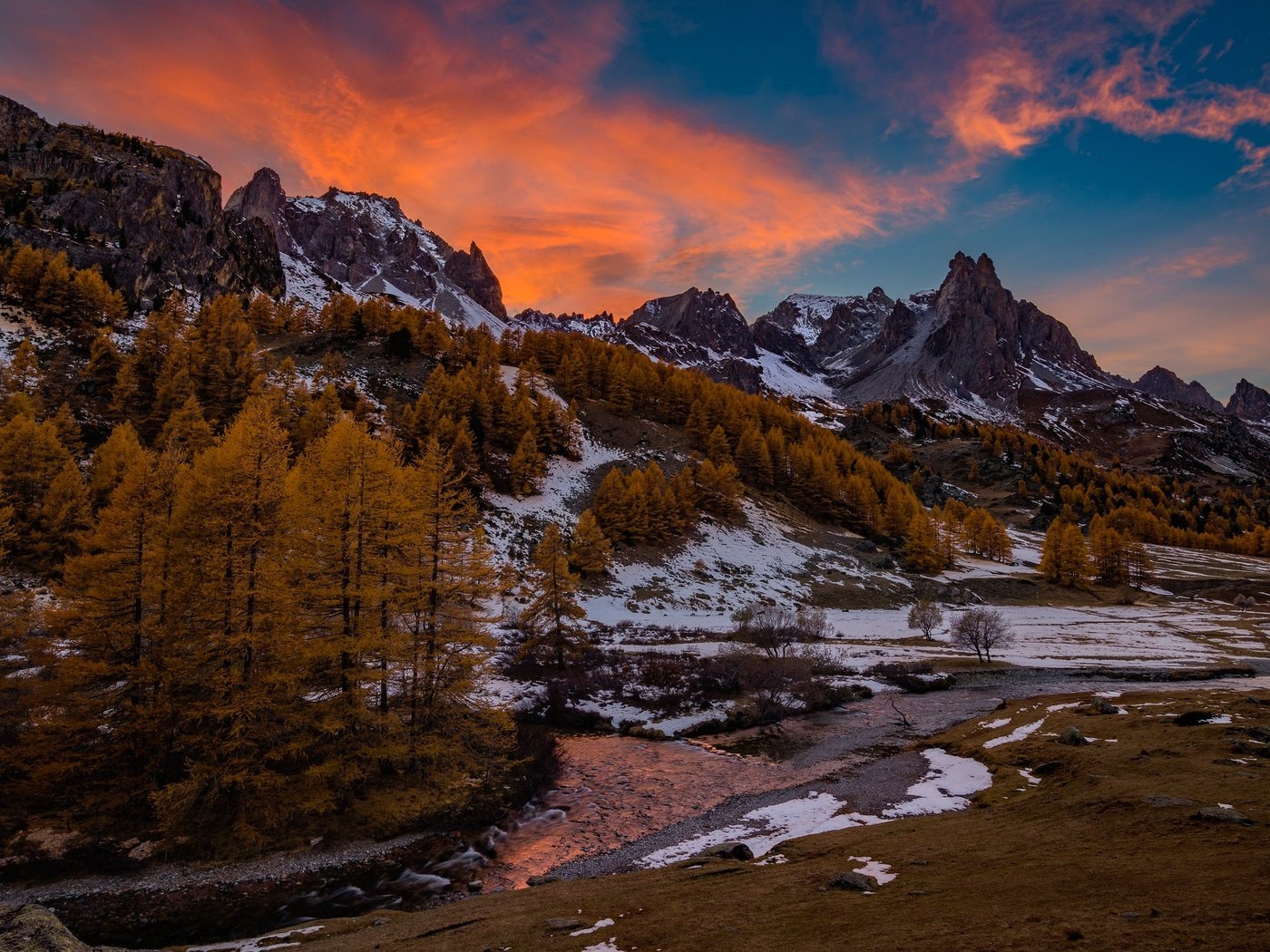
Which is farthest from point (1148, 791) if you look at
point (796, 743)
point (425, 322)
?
point (425, 322)

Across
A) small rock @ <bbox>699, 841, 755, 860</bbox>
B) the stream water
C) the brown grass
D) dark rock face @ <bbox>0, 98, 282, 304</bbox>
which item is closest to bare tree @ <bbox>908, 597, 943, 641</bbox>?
the stream water

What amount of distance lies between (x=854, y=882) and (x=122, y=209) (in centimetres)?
17691

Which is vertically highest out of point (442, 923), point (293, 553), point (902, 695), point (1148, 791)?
point (293, 553)

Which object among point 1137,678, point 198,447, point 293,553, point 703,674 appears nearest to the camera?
point 293,553

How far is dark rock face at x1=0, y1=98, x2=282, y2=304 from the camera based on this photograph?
113 meters

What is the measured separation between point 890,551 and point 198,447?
9247 centimetres

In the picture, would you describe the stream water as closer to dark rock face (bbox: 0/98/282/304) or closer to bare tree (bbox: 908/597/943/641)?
bare tree (bbox: 908/597/943/641)

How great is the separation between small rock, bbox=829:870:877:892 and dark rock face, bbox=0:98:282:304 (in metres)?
134

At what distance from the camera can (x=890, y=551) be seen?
9569cm

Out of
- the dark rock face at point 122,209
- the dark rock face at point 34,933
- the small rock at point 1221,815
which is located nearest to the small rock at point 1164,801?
the small rock at point 1221,815

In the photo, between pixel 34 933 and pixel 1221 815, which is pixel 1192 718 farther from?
pixel 34 933

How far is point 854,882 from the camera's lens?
11141 mm

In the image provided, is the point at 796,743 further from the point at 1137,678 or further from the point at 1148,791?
the point at 1137,678

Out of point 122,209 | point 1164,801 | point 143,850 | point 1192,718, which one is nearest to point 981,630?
point 1192,718
